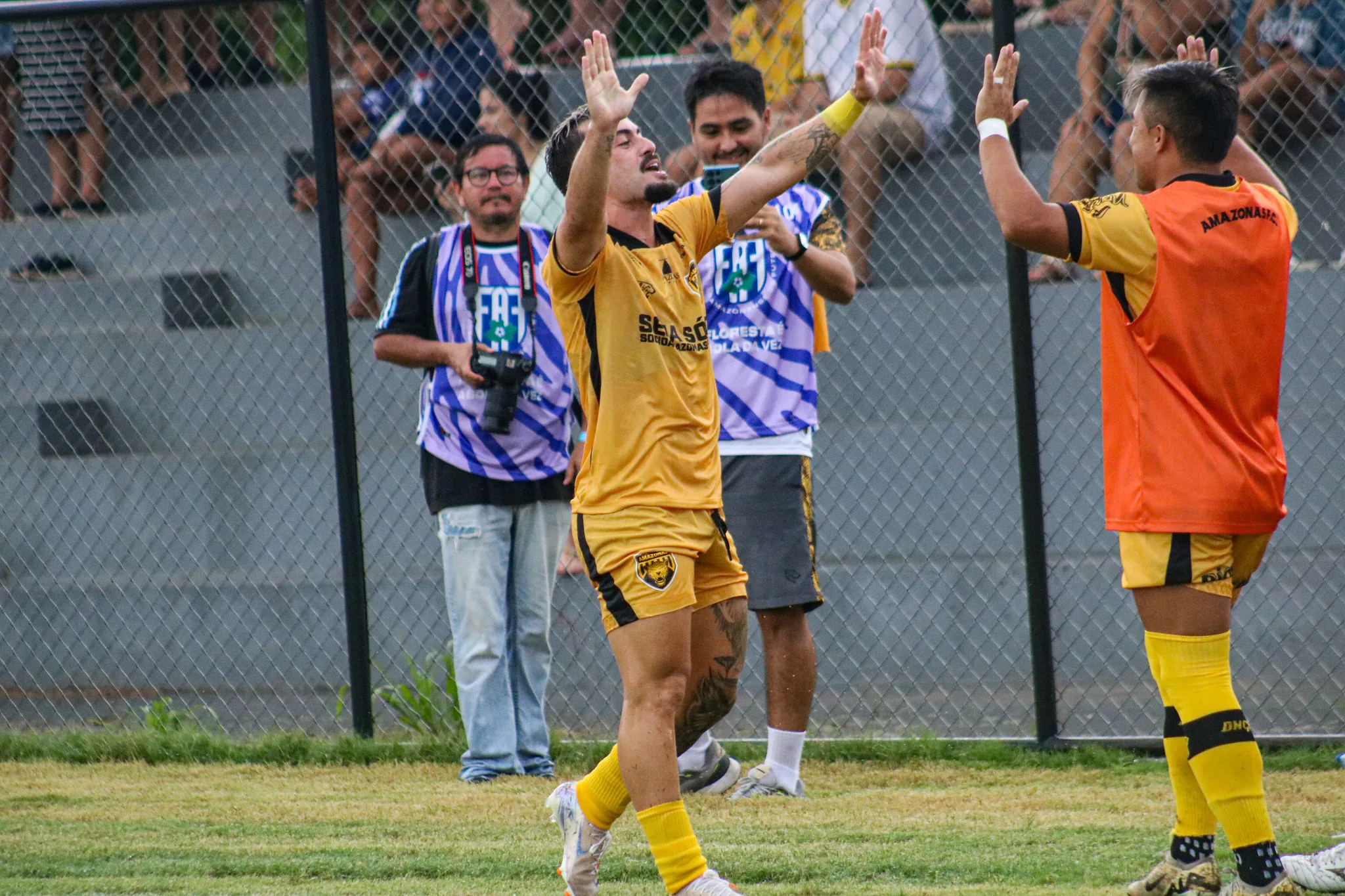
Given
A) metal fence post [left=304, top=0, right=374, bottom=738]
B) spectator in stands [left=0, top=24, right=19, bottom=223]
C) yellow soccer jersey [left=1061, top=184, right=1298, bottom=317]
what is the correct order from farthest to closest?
spectator in stands [left=0, top=24, right=19, bottom=223] < metal fence post [left=304, top=0, right=374, bottom=738] < yellow soccer jersey [left=1061, top=184, right=1298, bottom=317]

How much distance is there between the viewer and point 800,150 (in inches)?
152

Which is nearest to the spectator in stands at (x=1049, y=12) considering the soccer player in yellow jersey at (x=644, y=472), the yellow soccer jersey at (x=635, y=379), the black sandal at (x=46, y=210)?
the soccer player in yellow jersey at (x=644, y=472)

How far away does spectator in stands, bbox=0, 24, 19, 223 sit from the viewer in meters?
8.78

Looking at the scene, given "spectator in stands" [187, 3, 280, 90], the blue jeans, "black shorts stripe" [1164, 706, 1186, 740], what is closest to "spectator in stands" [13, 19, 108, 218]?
"spectator in stands" [187, 3, 280, 90]

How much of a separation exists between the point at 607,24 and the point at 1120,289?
5.80m

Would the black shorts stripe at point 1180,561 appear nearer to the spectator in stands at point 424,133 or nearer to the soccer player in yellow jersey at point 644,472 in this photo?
the soccer player in yellow jersey at point 644,472

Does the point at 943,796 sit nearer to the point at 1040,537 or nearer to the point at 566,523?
the point at 1040,537

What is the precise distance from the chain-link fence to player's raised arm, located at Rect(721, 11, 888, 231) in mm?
1816

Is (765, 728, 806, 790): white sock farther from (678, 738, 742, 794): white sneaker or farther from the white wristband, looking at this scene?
the white wristband

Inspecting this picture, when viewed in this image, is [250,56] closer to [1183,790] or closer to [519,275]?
[519,275]

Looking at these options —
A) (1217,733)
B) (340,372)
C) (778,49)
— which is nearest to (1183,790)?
(1217,733)

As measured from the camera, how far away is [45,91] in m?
8.55

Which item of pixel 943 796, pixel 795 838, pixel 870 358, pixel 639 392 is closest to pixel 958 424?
pixel 870 358

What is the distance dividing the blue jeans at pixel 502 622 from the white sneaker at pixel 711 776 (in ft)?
2.10
